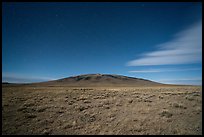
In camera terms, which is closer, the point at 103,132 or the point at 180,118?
the point at 103,132

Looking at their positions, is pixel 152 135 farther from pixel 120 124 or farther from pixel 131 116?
pixel 131 116

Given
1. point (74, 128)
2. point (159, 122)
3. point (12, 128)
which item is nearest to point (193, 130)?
point (159, 122)

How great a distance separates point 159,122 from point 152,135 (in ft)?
5.35

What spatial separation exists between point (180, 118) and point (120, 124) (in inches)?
155

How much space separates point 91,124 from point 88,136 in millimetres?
1226

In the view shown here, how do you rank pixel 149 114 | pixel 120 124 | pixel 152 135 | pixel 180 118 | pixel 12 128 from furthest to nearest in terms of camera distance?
1. pixel 149 114
2. pixel 180 118
3. pixel 120 124
4. pixel 12 128
5. pixel 152 135

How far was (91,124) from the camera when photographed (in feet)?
25.3

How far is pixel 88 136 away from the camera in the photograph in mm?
6488

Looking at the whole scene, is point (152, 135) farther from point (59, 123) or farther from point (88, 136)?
point (59, 123)

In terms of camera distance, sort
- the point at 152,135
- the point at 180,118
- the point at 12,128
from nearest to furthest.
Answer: the point at 152,135
the point at 12,128
the point at 180,118

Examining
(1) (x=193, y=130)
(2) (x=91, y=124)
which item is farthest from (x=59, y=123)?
(1) (x=193, y=130)

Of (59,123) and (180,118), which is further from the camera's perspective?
(180,118)

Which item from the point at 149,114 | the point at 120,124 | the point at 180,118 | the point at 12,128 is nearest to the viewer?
the point at 12,128

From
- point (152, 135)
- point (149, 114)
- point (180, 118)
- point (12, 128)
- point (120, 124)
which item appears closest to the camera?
point (152, 135)
